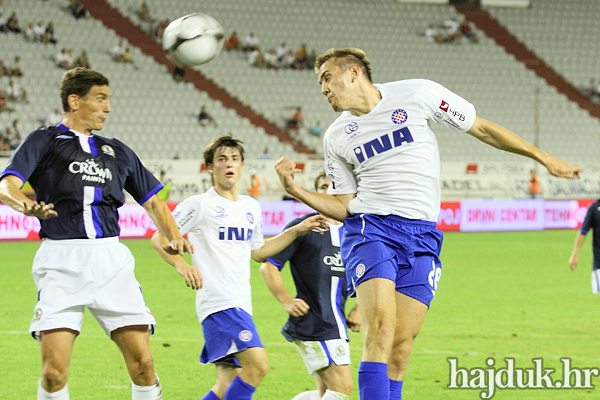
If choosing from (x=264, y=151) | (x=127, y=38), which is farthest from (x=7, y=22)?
(x=264, y=151)

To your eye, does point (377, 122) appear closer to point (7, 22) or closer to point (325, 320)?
point (325, 320)

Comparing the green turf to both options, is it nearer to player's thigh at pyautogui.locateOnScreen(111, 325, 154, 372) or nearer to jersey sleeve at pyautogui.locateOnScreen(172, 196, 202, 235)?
jersey sleeve at pyautogui.locateOnScreen(172, 196, 202, 235)

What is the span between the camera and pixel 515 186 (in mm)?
26078

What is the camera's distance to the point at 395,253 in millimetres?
4258

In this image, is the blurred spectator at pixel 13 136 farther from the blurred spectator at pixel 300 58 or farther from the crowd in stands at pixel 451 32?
the crowd in stands at pixel 451 32

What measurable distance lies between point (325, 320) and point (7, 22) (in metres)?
24.7

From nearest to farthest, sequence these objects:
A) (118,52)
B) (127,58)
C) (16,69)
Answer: (16,69) < (118,52) < (127,58)

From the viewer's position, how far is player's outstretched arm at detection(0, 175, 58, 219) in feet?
12.3

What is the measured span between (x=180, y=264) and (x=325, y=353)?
3.50 feet

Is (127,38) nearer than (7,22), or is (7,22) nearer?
(7,22)

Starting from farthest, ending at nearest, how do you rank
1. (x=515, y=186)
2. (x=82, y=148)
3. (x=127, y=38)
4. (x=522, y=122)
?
(x=522, y=122), (x=127, y=38), (x=515, y=186), (x=82, y=148)

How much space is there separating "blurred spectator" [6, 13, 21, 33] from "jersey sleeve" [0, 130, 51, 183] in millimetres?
23957

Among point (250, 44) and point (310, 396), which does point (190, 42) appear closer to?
point (310, 396)

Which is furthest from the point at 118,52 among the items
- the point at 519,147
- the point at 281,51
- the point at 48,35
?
the point at 519,147
